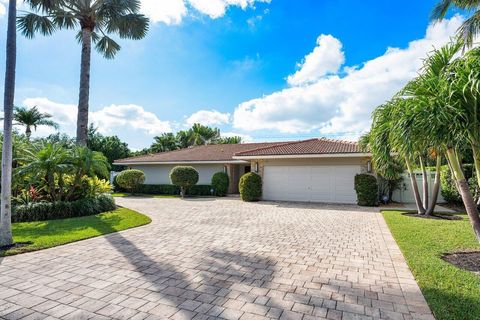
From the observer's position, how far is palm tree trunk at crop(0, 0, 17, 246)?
20.7 ft

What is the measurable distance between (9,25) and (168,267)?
Answer: 6.96 metres

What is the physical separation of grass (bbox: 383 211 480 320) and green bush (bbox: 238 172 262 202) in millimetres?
8669

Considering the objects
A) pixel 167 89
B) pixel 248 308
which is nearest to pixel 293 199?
pixel 167 89

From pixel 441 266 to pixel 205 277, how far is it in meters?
4.33

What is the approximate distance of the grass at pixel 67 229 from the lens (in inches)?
268

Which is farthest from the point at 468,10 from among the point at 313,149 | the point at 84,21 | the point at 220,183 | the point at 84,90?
the point at 84,90

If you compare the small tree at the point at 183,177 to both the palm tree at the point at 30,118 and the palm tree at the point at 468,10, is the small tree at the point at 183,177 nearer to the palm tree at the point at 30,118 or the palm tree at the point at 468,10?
the palm tree at the point at 468,10

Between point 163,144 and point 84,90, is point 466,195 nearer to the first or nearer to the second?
point 84,90

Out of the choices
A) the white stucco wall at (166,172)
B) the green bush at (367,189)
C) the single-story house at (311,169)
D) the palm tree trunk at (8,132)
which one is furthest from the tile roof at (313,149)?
the palm tree trunk at (8,132)

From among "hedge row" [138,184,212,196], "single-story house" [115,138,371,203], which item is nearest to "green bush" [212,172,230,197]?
"hedge row" [138,184,212,196]

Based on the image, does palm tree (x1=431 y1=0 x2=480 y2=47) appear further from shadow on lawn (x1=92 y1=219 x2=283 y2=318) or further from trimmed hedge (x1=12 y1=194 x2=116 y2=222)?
trimmed hedge (x1=12 y1=194 x2=116 y2=222)

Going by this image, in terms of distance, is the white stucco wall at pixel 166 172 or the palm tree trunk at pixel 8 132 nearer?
the palm tree trunk at pixel 8 132

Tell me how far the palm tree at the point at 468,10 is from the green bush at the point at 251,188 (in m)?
12.2

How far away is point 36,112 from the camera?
1119 inches
